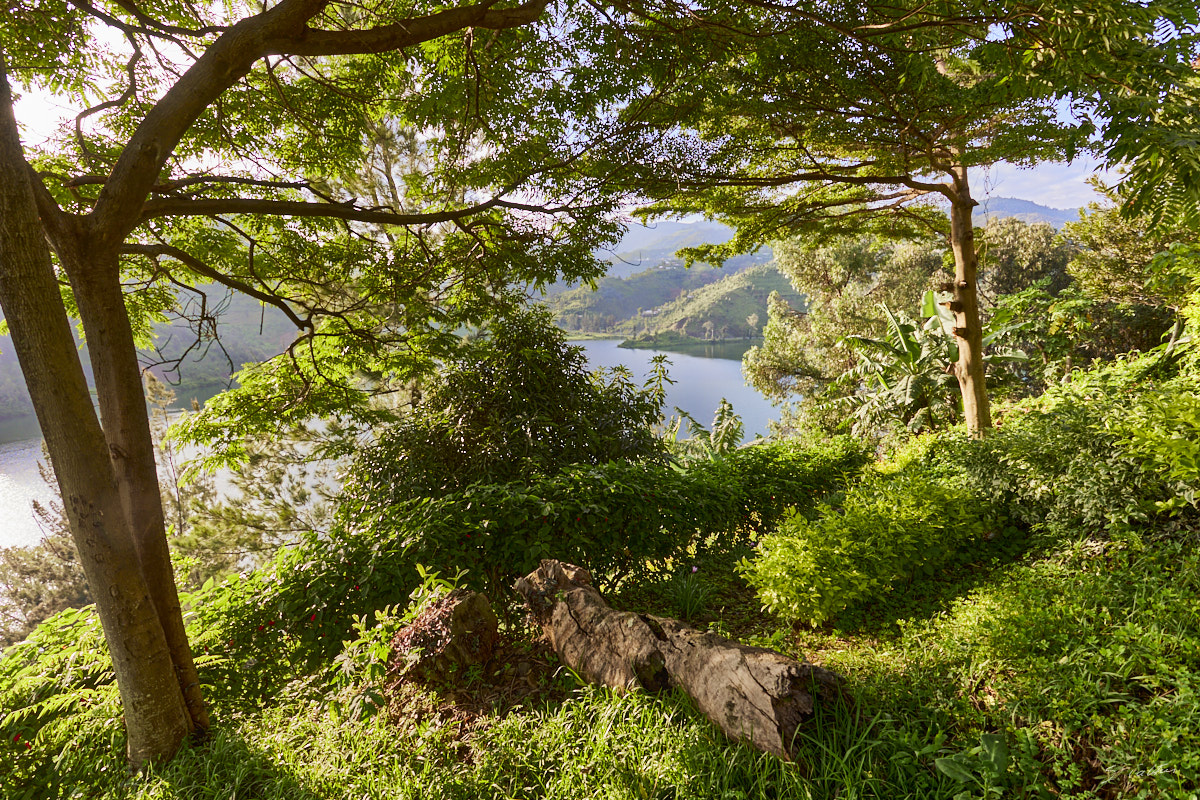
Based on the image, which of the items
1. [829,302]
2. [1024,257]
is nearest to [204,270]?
[829,302]

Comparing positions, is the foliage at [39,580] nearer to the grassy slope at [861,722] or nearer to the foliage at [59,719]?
the foliage at [59,719]

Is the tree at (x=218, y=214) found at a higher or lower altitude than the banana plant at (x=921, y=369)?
higher

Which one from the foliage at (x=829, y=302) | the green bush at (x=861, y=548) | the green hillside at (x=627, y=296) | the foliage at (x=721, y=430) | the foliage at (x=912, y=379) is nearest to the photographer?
the green bush at (x=861, y=548)

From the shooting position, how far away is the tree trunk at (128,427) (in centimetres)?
296

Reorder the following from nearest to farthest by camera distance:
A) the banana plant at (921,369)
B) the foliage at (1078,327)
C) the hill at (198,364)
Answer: the banana plant at (921,369)
the foliage at (1078,327)
the hill at (198,364)

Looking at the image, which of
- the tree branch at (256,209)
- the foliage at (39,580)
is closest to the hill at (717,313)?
the foliage at (39,580)

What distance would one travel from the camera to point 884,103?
5.10 meters

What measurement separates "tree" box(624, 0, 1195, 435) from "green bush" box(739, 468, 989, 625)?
8.74 feet

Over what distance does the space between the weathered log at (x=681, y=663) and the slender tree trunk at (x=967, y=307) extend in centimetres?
592

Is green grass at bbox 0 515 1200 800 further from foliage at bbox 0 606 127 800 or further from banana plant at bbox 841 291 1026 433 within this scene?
banana plant at bbox 841 291 1026 433

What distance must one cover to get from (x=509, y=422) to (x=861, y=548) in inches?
153

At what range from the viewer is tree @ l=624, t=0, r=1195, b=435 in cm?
233

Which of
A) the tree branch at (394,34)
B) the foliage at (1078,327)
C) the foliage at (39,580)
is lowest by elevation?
the foliage at (39,580)

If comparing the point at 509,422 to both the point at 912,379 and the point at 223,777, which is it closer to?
the point at 223,777
